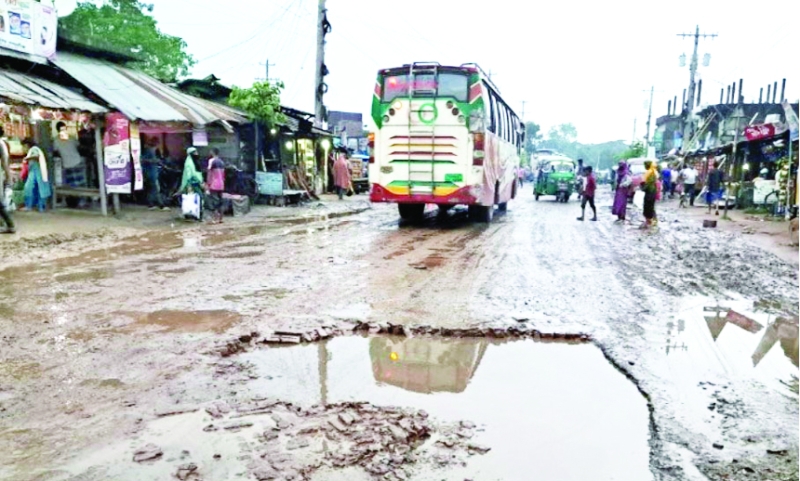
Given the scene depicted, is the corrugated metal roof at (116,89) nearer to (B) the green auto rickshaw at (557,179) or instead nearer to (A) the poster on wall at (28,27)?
(A) the poster on wall at (28,27)

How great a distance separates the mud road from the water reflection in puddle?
2 centimetres

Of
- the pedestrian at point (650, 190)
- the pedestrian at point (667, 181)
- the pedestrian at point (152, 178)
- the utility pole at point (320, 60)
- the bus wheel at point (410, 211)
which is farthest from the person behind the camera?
the pedestrian at point (667, 181)

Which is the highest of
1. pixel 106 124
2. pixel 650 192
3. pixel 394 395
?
pixel 106 124

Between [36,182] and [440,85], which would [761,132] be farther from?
[36,182]

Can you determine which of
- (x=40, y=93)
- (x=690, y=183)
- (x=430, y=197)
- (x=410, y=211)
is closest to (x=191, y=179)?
(x=40, y=93)

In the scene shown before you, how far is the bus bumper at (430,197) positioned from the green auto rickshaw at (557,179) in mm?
12911

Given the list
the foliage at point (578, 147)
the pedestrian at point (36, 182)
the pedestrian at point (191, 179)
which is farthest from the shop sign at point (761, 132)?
the foliage at point (578, 147)

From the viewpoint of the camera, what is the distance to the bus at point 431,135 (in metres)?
11.7

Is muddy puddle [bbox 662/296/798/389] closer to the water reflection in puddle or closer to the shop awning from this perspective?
the water reflection in puddle

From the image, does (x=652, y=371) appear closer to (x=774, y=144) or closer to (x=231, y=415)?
(x=231, y=415)

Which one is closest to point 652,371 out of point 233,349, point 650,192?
point 233,349

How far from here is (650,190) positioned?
44.4ft

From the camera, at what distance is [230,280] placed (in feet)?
21.3

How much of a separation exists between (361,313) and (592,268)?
12.5ft
